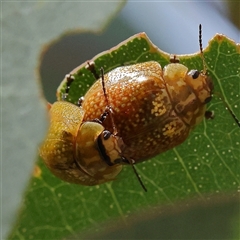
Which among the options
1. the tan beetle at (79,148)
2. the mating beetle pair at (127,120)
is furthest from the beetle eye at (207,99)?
the tan beetle at (79,148)

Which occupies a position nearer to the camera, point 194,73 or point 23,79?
point 194,73

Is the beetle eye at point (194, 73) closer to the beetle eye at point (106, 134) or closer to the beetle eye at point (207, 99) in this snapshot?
the beetle eye at point (207, 99)

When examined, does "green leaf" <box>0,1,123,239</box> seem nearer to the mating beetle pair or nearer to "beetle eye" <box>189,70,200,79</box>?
the mating beetle pair

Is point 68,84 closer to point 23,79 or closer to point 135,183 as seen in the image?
point 23,79

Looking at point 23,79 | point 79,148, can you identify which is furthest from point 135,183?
point 23,79

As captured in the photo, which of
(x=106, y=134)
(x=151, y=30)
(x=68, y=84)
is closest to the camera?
(x=106, y=134)

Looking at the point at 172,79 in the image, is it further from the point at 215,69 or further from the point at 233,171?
the point at 233,171

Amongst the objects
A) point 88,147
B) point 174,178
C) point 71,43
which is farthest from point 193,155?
point 71,43
